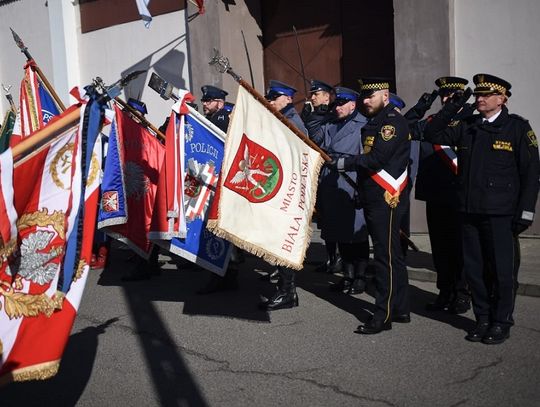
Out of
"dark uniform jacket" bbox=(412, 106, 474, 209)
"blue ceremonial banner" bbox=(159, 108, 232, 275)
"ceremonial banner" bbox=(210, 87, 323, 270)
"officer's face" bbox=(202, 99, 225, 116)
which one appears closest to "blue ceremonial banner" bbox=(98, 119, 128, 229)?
"blue ceremonial banner" bbox=(159, 108, 232, 275)

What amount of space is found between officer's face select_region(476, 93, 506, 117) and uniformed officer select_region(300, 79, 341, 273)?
2317 millimetres

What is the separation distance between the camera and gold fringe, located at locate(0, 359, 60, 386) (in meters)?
3.30

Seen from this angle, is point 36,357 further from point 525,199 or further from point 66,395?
point 525,199

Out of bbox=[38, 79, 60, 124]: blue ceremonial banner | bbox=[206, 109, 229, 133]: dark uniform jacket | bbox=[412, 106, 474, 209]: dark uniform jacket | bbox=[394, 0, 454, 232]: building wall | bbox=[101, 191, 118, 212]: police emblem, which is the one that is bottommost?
bbox=[101, 191, 118, 212]: police emblem

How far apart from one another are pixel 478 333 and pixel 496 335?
142 millimetres

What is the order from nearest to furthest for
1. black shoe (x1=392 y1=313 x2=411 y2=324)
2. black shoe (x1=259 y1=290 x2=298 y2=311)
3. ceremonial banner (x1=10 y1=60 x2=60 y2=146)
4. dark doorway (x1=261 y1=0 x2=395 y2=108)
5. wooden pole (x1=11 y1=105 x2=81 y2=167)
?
1. wooden pole (x1=11 y1=105 x2=81 y2=167)
2. black shoe (x1=392 y1=313 x2=411 y2=324)
3. black shoe (x1=259 y1=290 x2=298 y2=311)
4. ceremonial banner (x1=10 y1=60 x2=60 y2=146)
5. dark doorway (x1=261 y1=0 x2=395 y2=108)

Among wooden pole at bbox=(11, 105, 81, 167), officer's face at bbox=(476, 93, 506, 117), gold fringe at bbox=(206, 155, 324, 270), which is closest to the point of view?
wooden pole at bbox=(11, 105, 81, 167)

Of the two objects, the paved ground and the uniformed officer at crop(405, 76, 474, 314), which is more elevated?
the uniformed officer at crop(405, 76, 474, 314)

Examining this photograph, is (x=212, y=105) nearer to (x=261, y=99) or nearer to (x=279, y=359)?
(x=261, y=99)

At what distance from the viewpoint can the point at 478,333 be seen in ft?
16.1

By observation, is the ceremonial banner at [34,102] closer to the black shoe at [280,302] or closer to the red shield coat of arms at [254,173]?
the red shield coat of arms at [254,173]

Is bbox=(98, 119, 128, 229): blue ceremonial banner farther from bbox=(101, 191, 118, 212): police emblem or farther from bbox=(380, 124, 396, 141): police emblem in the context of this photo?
bbox=(380, 124, 396, 141): police emblem

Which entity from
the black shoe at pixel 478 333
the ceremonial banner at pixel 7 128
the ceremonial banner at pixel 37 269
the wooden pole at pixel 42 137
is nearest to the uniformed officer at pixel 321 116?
the black shoe at pixel 478 333

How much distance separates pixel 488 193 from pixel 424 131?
0.78 meters
